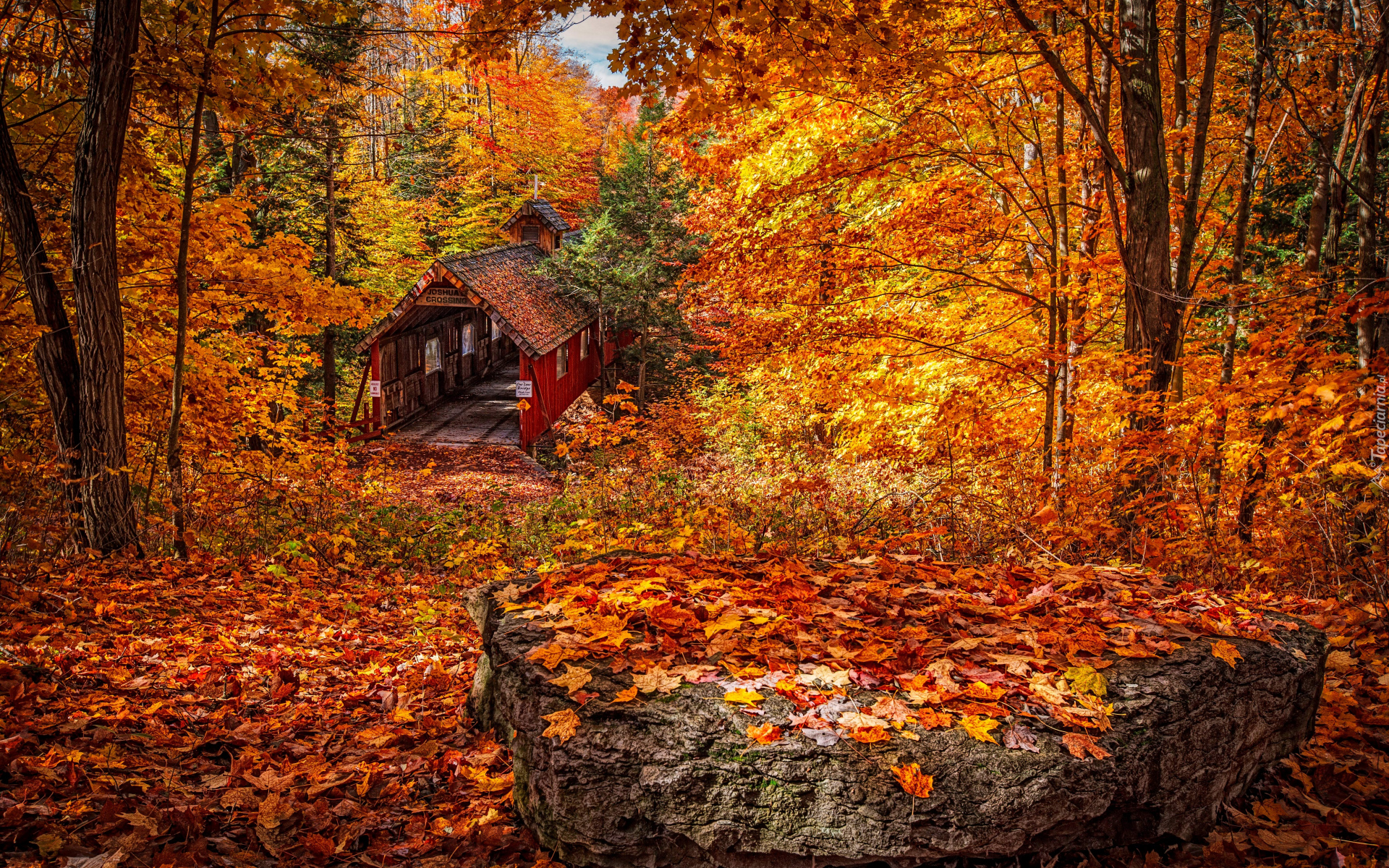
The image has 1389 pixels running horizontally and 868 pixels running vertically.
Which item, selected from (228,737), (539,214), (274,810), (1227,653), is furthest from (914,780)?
(539,214)

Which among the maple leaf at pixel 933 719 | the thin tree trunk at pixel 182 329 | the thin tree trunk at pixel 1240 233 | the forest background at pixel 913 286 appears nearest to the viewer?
the maple leaf at pixel 933 719

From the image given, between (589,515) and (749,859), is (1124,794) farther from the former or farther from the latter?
(589,515)

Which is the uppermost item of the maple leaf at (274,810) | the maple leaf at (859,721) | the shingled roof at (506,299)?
the shingled roof at (506,299)

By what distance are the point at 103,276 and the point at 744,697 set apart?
252 inches

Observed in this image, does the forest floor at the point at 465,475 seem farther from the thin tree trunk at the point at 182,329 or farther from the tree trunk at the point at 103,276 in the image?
the tree trunk at the point at 103,276

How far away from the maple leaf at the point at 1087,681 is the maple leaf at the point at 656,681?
159 centimetres

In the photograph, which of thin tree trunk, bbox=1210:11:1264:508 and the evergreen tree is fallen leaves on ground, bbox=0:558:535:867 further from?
the evergreen tree

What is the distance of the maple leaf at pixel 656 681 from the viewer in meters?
3.10

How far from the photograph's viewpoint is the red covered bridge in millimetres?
18875

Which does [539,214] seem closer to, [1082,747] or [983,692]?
[983,692]

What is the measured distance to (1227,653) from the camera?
333 cm

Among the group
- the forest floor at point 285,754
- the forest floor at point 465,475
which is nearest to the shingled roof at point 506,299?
the forest floor at point 465,475

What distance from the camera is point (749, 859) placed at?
109 inches

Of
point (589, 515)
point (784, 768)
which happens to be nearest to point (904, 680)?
point (784, 768)
